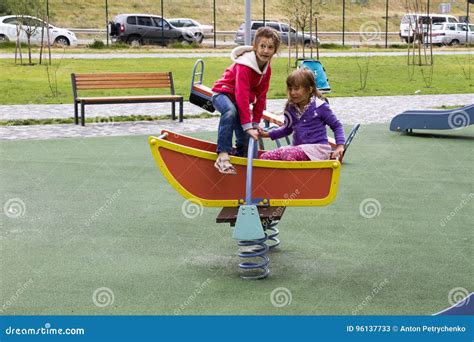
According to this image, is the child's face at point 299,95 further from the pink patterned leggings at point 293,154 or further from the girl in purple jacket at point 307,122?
the pink patterned leggings at point 293,154

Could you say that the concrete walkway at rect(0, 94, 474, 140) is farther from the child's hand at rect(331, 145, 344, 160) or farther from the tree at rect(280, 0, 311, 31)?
the child's hand at rect(331, 145, 344, 160)

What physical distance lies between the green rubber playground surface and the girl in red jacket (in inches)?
35.0

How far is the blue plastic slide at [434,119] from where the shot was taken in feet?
39.4

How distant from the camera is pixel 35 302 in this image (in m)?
5.09

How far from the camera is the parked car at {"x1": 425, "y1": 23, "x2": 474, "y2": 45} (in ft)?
136

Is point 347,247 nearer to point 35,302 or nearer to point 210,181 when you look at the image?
point 210,181

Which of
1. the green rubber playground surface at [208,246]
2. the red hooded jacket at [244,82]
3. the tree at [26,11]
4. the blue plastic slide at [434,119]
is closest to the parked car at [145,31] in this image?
the tree at [26,11]

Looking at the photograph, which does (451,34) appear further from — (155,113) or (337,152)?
(337,152)

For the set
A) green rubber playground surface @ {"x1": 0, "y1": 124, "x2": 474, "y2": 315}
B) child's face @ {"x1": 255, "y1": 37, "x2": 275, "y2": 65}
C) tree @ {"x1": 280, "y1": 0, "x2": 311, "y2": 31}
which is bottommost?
green rubber playground surface @ {"x1": 0, "y1": 124, "x2": 474, "y2": 315}

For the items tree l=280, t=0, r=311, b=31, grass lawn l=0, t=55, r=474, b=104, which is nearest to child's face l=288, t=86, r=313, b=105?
grass lawn l=0, t=55, r=474, b=104

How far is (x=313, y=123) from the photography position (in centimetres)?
579

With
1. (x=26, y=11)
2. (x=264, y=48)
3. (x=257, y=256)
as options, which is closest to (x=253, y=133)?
(x=264, y=48)

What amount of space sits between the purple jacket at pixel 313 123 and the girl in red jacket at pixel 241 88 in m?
0.26

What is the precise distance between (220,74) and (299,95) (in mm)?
17114
